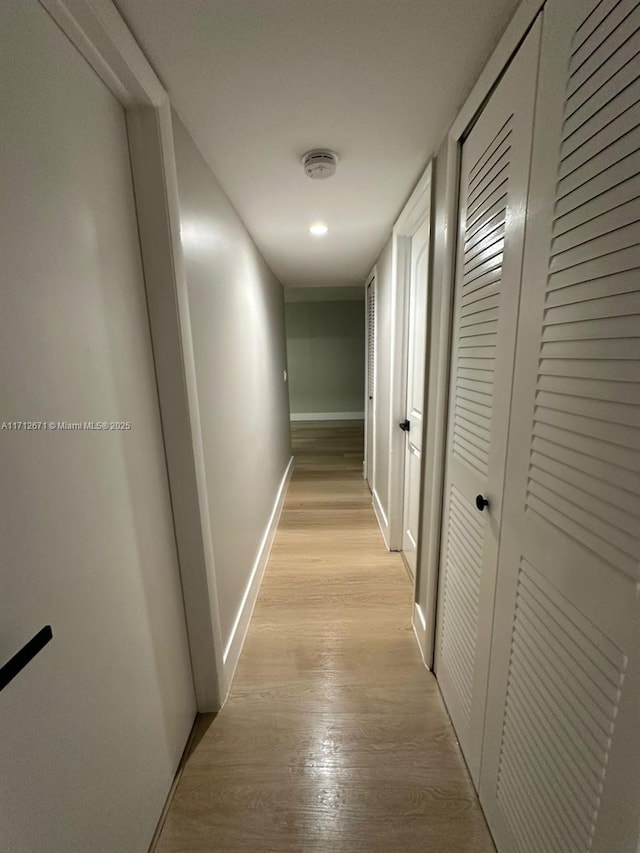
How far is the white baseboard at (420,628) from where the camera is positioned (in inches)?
58.6

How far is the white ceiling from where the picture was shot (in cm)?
74

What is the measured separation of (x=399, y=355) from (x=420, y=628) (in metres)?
1.53

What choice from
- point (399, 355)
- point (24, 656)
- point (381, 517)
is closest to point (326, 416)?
point (381, 517)

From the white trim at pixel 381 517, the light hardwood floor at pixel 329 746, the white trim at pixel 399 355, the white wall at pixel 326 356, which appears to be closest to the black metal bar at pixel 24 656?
the light hardwood floor at pixel 329 746

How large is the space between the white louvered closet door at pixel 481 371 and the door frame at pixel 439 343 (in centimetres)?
4

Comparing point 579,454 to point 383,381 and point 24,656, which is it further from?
point 383,381

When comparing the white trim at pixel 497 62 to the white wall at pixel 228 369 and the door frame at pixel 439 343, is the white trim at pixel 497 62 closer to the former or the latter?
the door frame at pixel 439 343

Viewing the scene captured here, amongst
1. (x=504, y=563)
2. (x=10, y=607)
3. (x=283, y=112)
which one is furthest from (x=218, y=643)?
(x=283, y=112)

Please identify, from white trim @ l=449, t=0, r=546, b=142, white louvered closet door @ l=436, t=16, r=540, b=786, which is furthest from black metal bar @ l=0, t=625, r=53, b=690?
white trim @ l=449, t=0, r=546, b=142

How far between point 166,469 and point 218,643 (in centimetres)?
75

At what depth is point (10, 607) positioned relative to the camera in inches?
21.5

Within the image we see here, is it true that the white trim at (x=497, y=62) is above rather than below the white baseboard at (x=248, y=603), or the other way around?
above

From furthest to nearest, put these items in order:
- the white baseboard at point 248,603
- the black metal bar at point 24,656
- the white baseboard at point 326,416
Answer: the white baseboard at point 326,416 < the white baseboard at point 248,603 < the black metal bar at point 24,656

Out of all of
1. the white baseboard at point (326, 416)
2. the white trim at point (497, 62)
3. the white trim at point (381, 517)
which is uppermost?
the white trim at point (497, 62)
